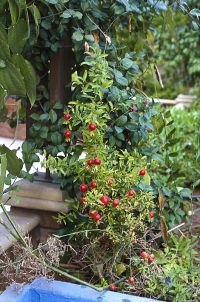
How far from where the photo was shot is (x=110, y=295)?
5.65ft

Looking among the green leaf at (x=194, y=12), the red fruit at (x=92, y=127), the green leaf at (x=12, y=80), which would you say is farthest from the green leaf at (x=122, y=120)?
the green leaf at (x=194, y=12)

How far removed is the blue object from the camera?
1696 mm

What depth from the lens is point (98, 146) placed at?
6.38ft

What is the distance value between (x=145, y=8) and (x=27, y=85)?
33.2 inches

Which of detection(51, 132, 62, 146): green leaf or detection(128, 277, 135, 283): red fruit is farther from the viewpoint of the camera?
detection(51, 132, 62, 146): green leaf

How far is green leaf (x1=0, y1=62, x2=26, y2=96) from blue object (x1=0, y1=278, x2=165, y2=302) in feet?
2.30

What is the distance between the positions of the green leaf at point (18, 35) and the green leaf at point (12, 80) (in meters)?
0.09

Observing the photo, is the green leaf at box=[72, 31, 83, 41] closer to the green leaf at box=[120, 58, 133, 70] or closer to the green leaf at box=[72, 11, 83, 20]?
the green leaf at box=[72, 11, 83, 20]

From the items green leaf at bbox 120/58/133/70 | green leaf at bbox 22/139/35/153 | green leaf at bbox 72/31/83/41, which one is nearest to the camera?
green leaf at bbox 72/31/83/41

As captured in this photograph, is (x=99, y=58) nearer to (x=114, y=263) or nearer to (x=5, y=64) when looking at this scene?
(x=5, y=64)

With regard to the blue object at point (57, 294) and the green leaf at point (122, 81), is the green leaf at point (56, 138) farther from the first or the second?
the blue object at point (57, 294)

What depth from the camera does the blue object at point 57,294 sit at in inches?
66.8

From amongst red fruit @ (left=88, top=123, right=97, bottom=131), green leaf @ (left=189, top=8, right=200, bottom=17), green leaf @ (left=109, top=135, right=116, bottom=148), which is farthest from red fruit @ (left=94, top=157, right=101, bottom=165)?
green leaf @ (left=189, top=8, right=200, bottom=17)

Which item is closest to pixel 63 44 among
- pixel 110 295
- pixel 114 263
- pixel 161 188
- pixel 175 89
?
pixel 161 188
